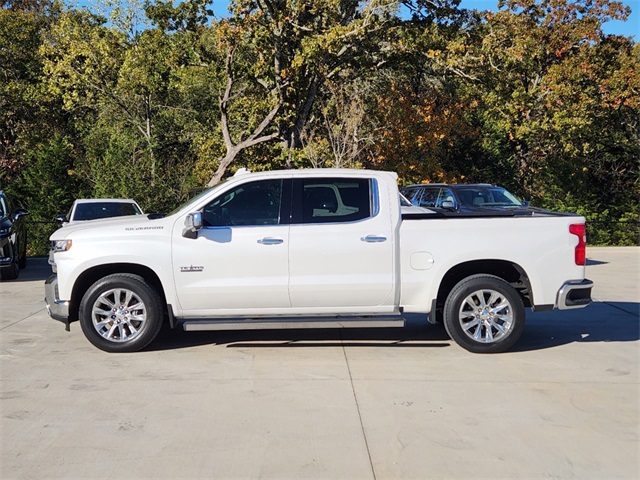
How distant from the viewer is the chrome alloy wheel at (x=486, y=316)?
24.1 feet

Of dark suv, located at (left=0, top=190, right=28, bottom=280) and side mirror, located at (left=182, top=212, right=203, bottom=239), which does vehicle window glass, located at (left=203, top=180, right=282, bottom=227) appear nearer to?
side mirror, located at (left=182, top=212, right=203, bottom=239)

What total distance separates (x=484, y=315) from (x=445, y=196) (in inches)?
327

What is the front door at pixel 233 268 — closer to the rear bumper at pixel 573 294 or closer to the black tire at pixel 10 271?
the rear bumper at pixel 573 294

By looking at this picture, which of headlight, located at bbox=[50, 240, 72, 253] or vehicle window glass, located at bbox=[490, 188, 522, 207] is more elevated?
vehicle window glass, located at bbox=[490, 188, 522, 207]

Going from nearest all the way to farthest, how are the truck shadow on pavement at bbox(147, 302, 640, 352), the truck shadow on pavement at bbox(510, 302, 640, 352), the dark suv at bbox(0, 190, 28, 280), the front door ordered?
the front door → the truck shadow on pavement at bbox(147, 302, 640, 352) → the truck shadow on pavement at bbox(510, 302, 640, 352) → the dark suv at bbox(0, 190, 28, 280)

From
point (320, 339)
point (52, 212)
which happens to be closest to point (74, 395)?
point (320, 339)

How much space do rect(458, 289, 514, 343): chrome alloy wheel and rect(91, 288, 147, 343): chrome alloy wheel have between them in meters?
3.46

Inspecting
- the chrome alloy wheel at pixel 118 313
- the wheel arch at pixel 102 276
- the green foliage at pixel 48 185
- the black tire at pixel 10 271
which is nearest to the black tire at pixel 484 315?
the wheel arch at pixel 102 276

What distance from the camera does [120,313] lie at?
7.29 m

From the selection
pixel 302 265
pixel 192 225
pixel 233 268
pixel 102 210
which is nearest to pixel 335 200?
pixel 302 265

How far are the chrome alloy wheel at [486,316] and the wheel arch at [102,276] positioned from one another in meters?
3.28

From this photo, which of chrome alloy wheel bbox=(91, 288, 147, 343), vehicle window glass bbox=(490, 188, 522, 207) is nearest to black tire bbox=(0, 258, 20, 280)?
chrome alloy wheel bbox=(91, 288, 147, 343)

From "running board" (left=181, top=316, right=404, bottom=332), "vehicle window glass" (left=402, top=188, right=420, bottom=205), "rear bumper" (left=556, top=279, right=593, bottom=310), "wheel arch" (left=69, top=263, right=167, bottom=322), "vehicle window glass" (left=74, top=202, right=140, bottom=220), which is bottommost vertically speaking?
"running board" (left=181, top=316, right=404, bottom=332)

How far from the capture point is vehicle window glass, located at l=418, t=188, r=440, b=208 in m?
15.8
